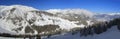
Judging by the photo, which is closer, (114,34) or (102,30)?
(114,34)

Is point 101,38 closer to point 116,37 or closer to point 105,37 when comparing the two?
point 105,37

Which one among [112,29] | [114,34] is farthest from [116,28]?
[114,34]

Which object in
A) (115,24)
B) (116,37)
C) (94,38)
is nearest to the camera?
(116,37)

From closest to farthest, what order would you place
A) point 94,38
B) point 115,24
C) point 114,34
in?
point 114,34 → point 94,38 → point 115,24

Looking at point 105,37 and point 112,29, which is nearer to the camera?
point 105,37

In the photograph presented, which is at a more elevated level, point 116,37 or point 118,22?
point 118,22

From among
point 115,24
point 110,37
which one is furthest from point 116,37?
point 115,24

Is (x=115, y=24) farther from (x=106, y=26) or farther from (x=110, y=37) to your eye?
(x=110, y=37)

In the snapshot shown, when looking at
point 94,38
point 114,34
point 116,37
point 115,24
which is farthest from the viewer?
point 115,24

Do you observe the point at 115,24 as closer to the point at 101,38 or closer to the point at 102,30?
the point at 102,30
